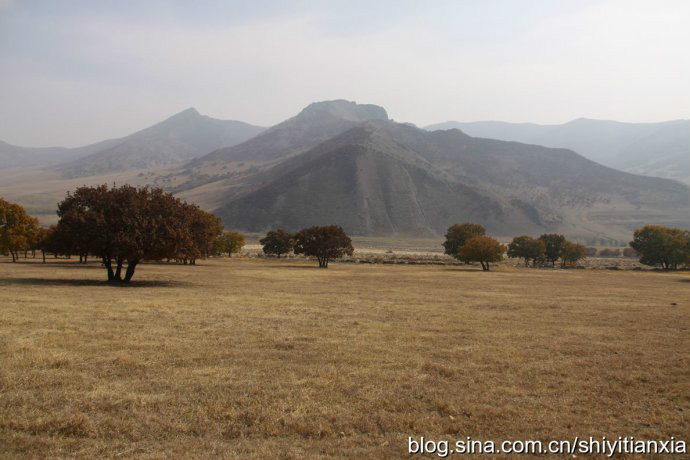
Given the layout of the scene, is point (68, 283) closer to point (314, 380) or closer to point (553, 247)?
point (314, 380)

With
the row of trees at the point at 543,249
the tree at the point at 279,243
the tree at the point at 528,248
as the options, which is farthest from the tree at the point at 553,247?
the tree at the point at 279,243

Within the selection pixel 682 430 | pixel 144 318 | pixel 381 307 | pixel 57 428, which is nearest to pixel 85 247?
pixel 144 318

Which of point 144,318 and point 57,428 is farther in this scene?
point 144,318

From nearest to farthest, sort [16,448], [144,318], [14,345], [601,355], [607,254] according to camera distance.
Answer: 1. [16,448]
2. [14,345]
3. [601,355]
4. [144,318]
5. [607,254]

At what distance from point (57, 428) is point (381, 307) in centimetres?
2058

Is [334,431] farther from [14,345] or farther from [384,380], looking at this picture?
[14,345]

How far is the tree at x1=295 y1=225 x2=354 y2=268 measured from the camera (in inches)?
3310

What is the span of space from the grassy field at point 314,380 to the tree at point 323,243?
58.8 meters

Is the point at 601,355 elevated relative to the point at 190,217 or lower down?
lower down

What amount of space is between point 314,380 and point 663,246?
10205cm

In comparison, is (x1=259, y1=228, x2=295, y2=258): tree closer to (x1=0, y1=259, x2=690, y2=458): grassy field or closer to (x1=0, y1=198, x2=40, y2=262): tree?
(x1=0, y1=198, x2=40, y2=262): tree

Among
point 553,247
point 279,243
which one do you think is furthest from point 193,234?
point 553,247

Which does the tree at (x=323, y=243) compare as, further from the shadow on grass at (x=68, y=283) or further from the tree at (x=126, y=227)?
the shadow on grass at (x=68, y=283)

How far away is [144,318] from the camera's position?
21984 mm
